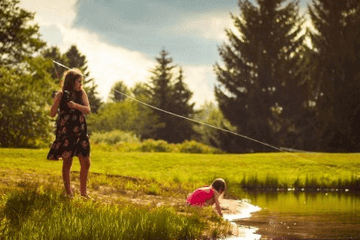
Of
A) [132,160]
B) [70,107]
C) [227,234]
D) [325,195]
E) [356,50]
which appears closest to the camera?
[227,234]

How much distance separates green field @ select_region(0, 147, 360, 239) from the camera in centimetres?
712

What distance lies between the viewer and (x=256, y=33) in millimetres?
44688

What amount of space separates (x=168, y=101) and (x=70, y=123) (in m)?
52.4

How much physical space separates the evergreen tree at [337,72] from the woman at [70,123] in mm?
31875

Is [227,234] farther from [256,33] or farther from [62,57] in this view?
[62,57]

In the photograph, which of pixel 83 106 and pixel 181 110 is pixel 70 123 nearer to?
pixel 83 106

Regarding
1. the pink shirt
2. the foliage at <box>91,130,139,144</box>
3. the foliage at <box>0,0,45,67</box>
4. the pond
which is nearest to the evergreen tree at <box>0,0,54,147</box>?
the foliage at <box>0,0,45,67</box>

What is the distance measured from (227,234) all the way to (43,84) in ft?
92.4

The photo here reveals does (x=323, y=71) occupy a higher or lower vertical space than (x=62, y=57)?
lower

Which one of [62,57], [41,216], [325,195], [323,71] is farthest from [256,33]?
[41,216]

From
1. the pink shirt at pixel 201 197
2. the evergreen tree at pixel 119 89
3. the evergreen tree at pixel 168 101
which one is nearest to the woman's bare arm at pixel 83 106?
the pink shirt at pixel 201 197

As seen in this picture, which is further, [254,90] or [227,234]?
[254,90]

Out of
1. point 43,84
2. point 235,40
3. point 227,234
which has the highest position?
point 235,40

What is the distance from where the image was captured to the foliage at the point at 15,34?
112ft
